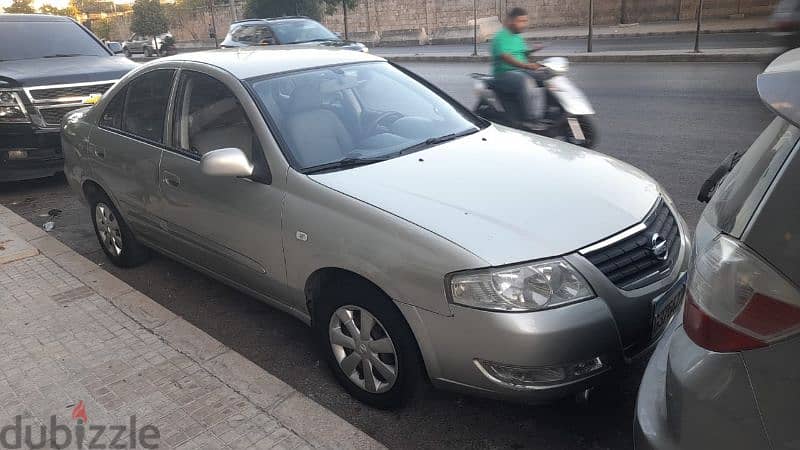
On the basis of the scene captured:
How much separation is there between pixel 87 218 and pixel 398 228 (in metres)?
4.91

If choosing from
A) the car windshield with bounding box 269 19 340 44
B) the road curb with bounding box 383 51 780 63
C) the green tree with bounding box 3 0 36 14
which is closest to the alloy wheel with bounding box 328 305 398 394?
the road curb with bounding box 383 51 780 63

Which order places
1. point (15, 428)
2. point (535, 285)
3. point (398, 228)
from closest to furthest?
point (535, 285) → point (398, 228) → point (15, 428)

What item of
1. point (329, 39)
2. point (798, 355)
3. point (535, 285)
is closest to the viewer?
point (798, 355)

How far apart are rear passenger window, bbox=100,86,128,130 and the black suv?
3010mm

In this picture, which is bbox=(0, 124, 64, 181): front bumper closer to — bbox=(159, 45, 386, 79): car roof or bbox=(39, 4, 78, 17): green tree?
bbox=(159, 45, 386, 79): car roof

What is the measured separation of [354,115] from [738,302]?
2.59 meters

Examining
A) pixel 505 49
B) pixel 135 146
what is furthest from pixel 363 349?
pixel 505 49

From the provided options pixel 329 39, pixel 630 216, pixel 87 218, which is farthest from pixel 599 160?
pixel 329 39

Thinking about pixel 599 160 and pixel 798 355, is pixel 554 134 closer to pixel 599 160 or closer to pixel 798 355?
pixel 599 160

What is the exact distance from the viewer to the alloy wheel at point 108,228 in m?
4.96

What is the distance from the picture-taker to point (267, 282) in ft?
11.6

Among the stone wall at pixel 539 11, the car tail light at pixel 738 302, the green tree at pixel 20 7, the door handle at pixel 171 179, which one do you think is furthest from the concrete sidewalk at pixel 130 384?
the green tree at pixel 20 7

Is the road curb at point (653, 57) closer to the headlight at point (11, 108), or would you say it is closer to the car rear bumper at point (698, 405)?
the headlight at point (11, 108)

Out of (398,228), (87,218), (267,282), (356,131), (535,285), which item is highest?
(356,131)
